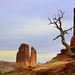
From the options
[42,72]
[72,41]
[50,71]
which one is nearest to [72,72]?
[50,71]

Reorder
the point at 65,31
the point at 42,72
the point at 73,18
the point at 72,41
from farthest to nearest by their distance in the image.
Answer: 1. the point at 73,18
2. the point at 72,41
3. the point at 65,31
4. the point at 42,72

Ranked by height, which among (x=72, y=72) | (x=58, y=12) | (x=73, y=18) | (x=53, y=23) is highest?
(x=73, y=18)

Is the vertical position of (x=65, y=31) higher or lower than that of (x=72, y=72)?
higher

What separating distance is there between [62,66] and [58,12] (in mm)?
10580

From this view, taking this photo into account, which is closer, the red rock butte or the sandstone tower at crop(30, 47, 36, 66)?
the red rock butte

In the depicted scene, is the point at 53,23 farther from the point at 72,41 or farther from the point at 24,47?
the point at 24,47

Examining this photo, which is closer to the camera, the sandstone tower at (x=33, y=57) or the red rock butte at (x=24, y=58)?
the red rock butte at (x=24, y=58)

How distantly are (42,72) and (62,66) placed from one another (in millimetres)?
2524

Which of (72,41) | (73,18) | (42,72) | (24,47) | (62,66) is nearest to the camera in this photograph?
(62,66)

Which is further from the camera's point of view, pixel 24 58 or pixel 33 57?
pixel 33 57

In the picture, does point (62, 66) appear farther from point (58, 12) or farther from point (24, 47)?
point (24, 47)

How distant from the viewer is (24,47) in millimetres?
101625

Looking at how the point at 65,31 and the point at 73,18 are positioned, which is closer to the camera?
the point at 65,31

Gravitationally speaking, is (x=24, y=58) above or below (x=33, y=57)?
below
